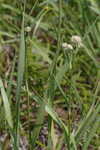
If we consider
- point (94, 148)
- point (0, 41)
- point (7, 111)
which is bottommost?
point (94, 148)

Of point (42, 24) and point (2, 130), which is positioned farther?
point (42, 24)

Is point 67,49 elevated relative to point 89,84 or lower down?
elevated

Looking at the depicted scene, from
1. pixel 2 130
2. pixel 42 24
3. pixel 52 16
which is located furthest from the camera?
pixel 52 16

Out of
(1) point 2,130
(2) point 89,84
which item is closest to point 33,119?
(1) point 2,130

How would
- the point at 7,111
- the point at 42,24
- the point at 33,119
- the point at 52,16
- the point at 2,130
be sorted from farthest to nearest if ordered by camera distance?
the point at 52,16 → the point at 42,24 → the point at 33,119 → the point at 2,130 → the point at 7,111

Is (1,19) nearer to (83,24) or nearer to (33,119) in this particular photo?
(83,24)

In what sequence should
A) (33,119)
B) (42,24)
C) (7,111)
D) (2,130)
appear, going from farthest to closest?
1. (42,24)
2. (33,119)
3. (2,130)
4. (7,111)

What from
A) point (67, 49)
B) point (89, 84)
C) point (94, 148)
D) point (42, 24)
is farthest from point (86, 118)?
point (42, 24)

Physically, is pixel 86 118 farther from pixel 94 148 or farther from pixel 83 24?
pixel 83 24

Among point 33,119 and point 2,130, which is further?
point 33,119
